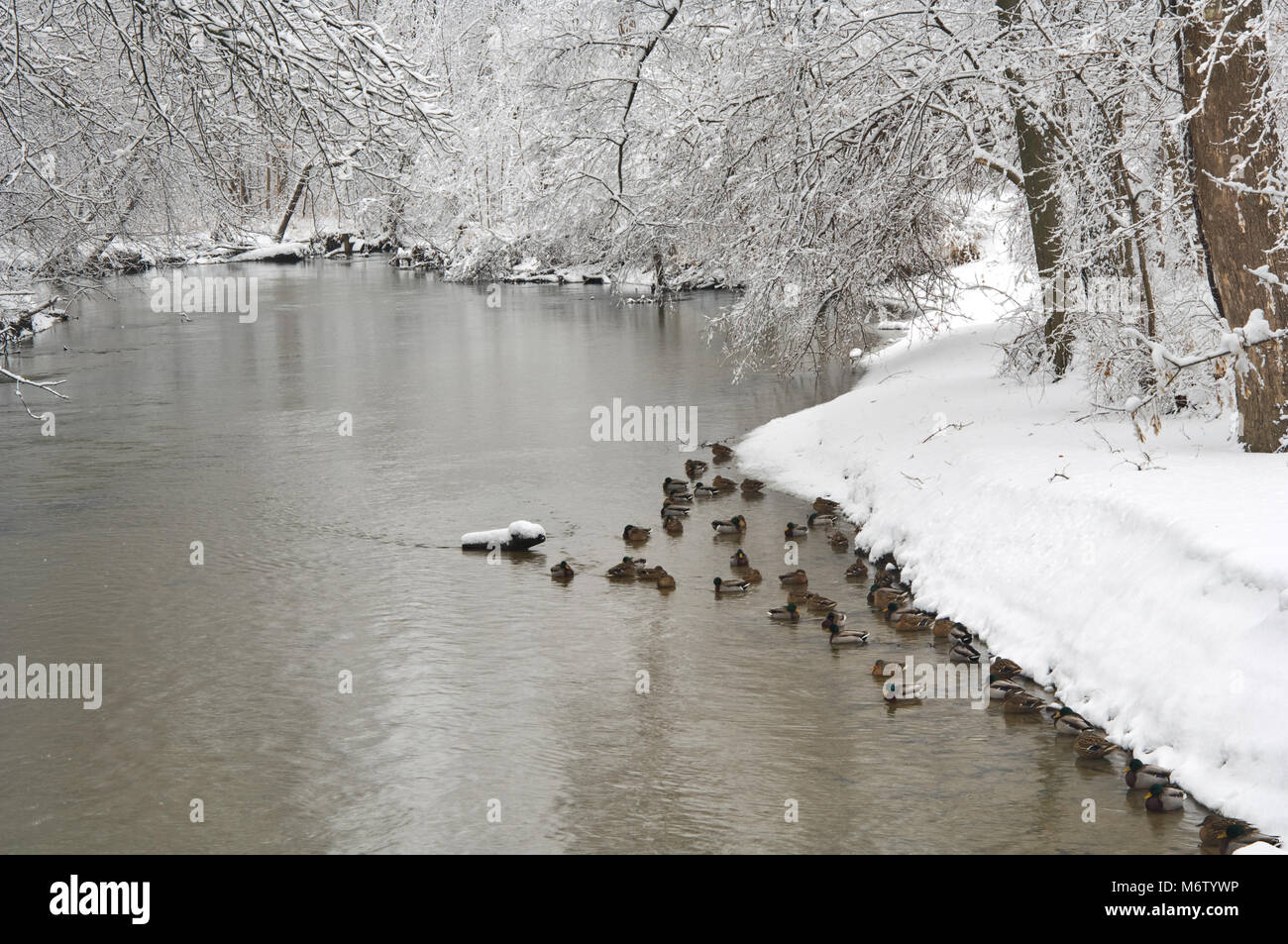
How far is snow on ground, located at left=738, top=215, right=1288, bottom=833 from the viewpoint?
7684mm

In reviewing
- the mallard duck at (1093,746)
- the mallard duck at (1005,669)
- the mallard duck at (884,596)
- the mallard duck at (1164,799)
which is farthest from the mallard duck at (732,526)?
the mallard duck at (1164,799)

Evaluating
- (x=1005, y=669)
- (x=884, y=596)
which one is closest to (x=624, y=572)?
(x=884, y=596)

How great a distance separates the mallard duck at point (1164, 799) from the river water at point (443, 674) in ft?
0.41

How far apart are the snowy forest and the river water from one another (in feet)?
12.0

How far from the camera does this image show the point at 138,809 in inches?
319

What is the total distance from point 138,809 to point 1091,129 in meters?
11.6

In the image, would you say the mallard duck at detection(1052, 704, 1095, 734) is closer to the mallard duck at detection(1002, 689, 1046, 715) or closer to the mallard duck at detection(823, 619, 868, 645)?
the mallard duck at detection(1002, 689, 1046, 715)

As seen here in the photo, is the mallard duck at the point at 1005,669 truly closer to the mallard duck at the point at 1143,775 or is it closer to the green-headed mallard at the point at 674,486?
the mallard duck at the point at 1143,775

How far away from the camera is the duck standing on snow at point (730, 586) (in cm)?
1248

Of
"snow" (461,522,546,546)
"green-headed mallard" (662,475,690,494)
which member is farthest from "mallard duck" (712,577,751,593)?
"green-headed mallard" (662,475,690,494)

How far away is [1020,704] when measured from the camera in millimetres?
9188

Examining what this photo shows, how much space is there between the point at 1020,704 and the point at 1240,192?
4.98 meters
